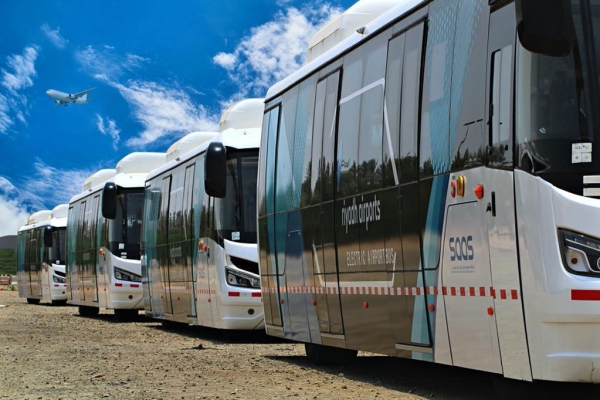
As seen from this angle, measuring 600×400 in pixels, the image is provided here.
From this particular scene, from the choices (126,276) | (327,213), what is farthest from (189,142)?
(327,213)

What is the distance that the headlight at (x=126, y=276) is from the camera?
27.4 m

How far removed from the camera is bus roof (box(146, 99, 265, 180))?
18.6 metres

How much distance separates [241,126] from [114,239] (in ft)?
31.3

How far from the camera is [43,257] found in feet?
138

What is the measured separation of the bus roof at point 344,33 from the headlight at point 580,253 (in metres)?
3.40

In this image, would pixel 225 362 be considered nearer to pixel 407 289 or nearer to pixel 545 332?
pixel 407 289

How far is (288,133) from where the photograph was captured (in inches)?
543

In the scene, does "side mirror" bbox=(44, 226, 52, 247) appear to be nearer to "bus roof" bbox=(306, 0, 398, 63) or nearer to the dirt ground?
the dirt ground

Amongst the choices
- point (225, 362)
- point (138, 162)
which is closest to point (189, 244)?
point (225, 362)

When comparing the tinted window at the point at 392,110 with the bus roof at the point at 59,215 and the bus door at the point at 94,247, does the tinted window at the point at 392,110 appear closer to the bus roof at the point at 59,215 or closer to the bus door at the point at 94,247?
the bus door at the point at 94,247

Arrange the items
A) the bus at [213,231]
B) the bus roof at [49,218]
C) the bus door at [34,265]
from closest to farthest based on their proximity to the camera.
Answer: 1. the bus at [213,231]
2. the bus roof at [49,218]
3. the bus door at [34,265]

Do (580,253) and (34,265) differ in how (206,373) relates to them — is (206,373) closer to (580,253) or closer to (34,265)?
(580,253)

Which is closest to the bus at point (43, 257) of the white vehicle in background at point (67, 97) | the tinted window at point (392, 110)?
the tinted window at point (392, 110)

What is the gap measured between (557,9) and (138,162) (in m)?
23.0
